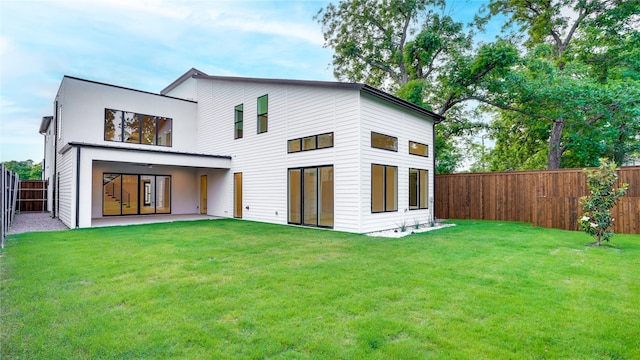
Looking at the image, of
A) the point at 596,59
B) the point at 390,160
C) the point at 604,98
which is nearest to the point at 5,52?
the point at 390,160

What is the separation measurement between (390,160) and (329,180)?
2.04 m

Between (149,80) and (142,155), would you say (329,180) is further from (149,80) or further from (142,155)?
(149,80)

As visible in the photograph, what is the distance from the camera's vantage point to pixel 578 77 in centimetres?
1252

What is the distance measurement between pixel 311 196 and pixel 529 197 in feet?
25.2

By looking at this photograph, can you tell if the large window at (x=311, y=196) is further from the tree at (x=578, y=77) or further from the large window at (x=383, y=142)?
the tree at (x=578, y=77)

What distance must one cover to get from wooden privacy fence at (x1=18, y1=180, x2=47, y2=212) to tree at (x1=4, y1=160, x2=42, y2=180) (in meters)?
19.6

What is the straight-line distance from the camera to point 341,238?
7.39m

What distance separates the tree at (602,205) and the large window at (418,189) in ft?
15.0

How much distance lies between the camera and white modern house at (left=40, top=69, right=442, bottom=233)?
28.5 ft

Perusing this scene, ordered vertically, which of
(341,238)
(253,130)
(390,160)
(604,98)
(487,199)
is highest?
(604,98)

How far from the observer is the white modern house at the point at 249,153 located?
28.5 ft

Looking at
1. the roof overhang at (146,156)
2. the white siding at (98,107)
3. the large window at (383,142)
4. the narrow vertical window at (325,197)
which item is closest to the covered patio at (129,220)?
the roof overhang at (146,156)

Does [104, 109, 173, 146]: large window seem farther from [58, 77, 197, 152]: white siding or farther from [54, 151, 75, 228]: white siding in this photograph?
[54, 151, 75, 228]: white siding

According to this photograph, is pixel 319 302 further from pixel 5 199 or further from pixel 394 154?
pixel 5 199
